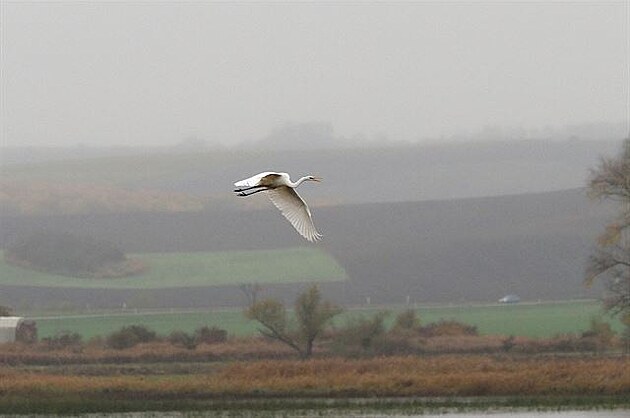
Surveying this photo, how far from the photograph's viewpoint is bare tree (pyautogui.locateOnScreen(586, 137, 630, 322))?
53.0m

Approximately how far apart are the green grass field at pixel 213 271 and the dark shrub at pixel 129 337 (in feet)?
67.9

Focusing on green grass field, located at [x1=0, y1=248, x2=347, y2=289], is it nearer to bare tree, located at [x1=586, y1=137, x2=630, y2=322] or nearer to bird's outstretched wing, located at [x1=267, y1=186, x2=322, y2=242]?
bare tree, located at [x1=586, y1=137, x2=630, y2=322]

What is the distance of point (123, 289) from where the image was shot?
280ft

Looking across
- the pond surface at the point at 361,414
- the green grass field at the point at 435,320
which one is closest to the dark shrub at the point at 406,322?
the green grass field at the point at 435,320

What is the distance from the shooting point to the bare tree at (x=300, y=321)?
2232 inches

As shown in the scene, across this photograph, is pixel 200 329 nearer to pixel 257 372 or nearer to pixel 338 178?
pixel 257 372

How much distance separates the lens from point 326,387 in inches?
1746

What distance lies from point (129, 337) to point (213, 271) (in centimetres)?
3023

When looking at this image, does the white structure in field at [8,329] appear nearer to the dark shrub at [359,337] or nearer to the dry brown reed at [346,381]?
the dry brown reed at [346,381]

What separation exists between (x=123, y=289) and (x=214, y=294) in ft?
13.9

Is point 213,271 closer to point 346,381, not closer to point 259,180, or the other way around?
point 346,381

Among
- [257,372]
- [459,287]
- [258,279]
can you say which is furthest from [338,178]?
[257,372]

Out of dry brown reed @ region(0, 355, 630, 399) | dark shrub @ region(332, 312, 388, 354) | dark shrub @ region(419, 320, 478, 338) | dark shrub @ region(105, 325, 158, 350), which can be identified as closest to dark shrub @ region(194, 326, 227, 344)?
dark shrub @ region(105, 325, 158, 350)

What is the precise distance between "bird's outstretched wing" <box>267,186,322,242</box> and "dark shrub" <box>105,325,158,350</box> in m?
32.5
